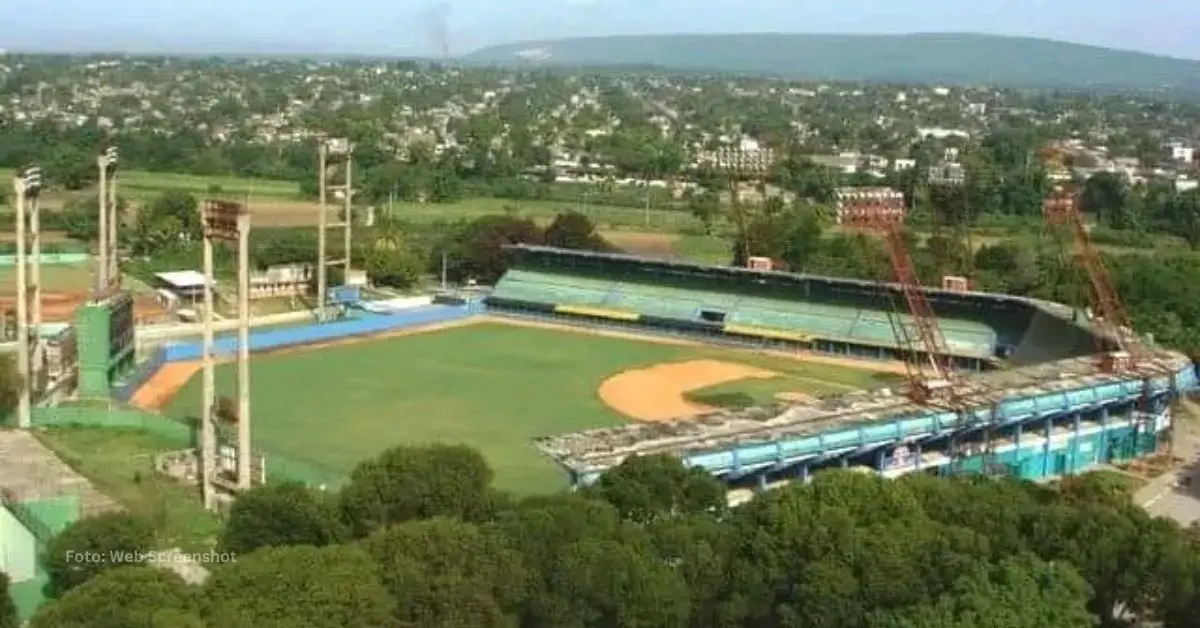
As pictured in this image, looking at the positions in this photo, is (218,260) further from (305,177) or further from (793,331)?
(305,177)

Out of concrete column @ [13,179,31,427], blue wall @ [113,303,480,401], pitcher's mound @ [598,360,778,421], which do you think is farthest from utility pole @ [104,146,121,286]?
pitcher's mound @ [598,360,778,421]

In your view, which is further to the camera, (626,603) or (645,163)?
(645,163)

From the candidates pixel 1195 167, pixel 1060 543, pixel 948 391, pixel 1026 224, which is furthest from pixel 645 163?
pixel 1060 543

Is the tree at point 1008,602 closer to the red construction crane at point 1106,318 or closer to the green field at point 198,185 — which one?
the red construction crane at point 1106,318

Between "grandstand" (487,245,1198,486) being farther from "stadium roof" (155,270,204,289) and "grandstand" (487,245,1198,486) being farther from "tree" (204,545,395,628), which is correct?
"stadium roof" (155,270,204,289)

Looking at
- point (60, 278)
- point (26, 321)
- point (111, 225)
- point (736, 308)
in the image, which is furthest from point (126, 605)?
point (60, 278)

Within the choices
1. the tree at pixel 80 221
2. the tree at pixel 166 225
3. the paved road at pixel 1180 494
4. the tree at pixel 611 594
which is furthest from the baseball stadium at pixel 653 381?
the tree at pixel 80 221
